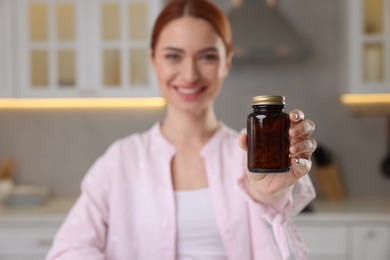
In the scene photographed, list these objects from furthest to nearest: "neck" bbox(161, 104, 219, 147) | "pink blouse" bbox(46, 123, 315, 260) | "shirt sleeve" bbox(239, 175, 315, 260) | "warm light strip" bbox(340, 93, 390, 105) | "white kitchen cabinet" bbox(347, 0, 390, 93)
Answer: "warm light strip" bbox(340, 93, 390, 105) < "white kitchen cabinet" bbox(347, 0, 390, 93) < "neck" bbox(161, 104, 219, 147) < "pink blouse" bbox(46, 123, 315, 260) < "shirt sleeve" bbox(239, 175, 315, 260)

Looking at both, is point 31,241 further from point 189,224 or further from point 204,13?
point 204,13

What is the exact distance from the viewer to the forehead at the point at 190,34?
1.39m

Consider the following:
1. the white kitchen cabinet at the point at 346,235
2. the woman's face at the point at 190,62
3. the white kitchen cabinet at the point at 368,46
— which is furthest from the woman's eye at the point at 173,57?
Result: the white kitchen cabinet at the point at 368,46

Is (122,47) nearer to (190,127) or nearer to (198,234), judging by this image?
(190,127)

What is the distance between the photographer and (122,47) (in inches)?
117

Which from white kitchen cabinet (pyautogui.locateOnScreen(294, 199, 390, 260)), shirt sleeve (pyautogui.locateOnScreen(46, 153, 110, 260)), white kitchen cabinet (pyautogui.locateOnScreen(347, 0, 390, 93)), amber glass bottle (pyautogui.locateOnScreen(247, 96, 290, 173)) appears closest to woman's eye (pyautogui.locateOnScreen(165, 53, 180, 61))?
shirt sleeve (pyautogui.locateOnScreen(46, 153, 110, 260))

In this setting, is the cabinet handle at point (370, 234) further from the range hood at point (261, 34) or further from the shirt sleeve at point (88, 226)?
the shirt sleeve at point (88, 226)

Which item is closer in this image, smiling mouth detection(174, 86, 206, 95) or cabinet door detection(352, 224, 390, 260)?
smiling mouth detection(174, 86, 206, 95)

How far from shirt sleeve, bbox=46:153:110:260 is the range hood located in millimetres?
1648

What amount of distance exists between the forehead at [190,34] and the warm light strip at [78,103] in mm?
1646

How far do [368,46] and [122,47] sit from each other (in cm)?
135

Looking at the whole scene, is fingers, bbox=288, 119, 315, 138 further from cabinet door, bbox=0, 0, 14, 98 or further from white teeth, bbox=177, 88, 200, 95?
cabinet door, bbox=0, 0, 14, 98

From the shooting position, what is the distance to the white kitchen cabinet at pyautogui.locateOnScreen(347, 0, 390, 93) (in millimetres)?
2854

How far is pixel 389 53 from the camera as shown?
9.48 feet
